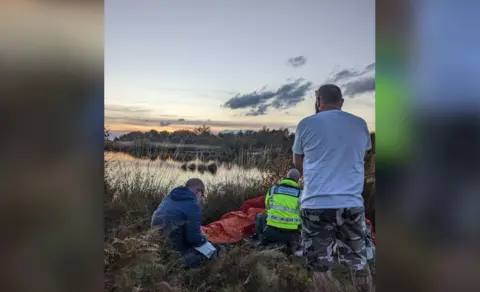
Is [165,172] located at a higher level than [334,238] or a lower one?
higher

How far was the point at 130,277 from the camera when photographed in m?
2.86

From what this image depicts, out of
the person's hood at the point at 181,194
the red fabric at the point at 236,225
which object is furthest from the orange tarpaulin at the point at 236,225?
the person's hood at the point at 181,194

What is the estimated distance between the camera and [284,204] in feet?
10.9

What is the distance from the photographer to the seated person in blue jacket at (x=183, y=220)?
3215mm

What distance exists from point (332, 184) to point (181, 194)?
95 centimetres
